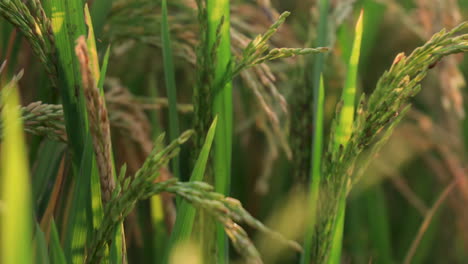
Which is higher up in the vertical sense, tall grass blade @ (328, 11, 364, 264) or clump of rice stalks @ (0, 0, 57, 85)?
clump of rice stalks @ (0, 0, 57, 85)

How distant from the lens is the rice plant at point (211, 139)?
546 mm

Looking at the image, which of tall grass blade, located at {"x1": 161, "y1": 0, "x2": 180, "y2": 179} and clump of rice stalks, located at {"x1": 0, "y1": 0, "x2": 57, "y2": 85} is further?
tall grass blade, located at {"x1": 161, "y1": 0, "x2": 180, "y2": 179}

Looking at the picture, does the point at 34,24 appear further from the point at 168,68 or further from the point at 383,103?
the point at 383,103

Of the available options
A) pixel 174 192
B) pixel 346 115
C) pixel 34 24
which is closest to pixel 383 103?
pixel 346 115

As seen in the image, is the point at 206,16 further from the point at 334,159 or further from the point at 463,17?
the point at 463,17

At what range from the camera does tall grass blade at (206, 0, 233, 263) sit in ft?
2.34

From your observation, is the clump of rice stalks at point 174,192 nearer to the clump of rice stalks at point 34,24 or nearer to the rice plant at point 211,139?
the rice plant at point 211,139

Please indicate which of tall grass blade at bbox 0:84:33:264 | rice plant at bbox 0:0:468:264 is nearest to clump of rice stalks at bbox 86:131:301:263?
rice plant at bbox 0:0:468:264

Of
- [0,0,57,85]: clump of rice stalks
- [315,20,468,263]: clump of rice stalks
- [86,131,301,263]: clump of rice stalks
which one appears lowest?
[86,131,301,263]: clump of rice stalks

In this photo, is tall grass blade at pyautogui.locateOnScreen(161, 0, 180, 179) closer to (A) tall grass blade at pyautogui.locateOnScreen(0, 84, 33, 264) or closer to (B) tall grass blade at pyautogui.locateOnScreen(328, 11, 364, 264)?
(B) tall grass blade at pyautogui.locateOnScreen(328, 11, 364, 264)

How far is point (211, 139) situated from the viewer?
25.2 inches

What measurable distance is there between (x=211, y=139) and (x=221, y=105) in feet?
0.33

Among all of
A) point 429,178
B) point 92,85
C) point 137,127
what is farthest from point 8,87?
point 429,178

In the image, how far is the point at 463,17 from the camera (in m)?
1.76
